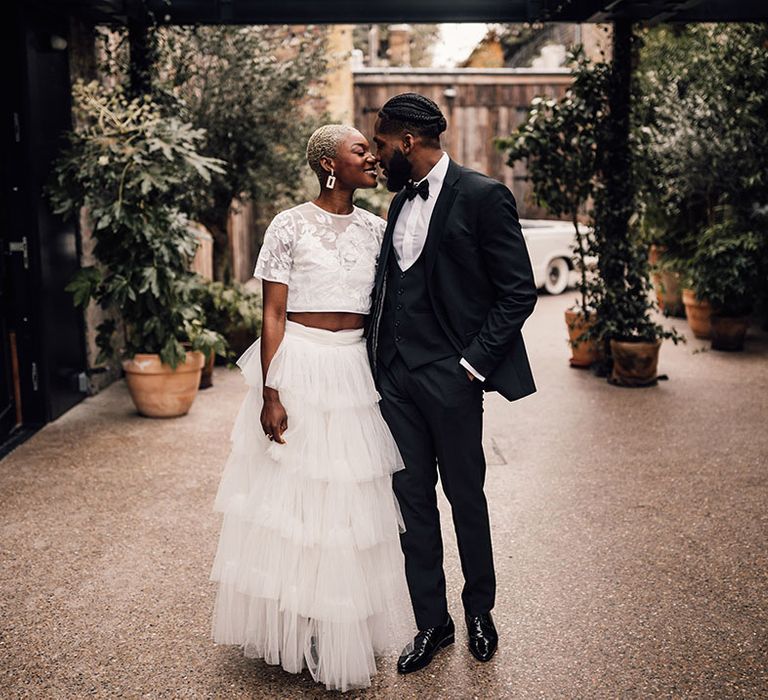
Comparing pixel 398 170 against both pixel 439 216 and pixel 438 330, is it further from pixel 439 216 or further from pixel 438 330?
pixel 438 330

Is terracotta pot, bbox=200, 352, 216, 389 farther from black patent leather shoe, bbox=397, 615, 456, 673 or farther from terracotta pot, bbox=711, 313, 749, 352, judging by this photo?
terracotta pot, bbox=711, 313, 749, 352

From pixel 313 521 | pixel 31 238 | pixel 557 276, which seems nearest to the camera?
pixel 313 521

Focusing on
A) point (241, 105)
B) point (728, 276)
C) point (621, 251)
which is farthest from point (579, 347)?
point (241, 105)

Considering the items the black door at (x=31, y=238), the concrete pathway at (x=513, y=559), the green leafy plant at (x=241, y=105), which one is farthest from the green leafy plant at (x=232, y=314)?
the black door at (x=31, y=238)

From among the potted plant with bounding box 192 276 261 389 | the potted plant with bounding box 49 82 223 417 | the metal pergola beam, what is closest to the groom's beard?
the potted plant with bounding box 49 82 223 417

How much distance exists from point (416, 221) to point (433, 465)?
820 mm

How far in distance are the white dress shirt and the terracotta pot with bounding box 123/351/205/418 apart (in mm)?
3640

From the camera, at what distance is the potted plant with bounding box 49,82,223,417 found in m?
6.01

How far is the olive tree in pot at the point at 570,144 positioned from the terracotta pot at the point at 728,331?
192 centimetres

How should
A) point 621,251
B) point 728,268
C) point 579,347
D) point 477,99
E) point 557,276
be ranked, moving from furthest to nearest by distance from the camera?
1. point 477,99
2. point 557,276
3. point 728,268
4. point 579,347
5. point 621,251

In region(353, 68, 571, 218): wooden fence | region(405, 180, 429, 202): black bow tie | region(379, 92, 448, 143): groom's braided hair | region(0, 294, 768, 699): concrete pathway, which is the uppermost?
region(353, 68, 571, 218): wooden fence

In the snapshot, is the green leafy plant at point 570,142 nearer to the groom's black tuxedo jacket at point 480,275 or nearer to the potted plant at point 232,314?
the potted plant at point 232,314

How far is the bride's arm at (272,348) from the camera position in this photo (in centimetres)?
284

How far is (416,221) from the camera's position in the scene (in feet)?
9.68
